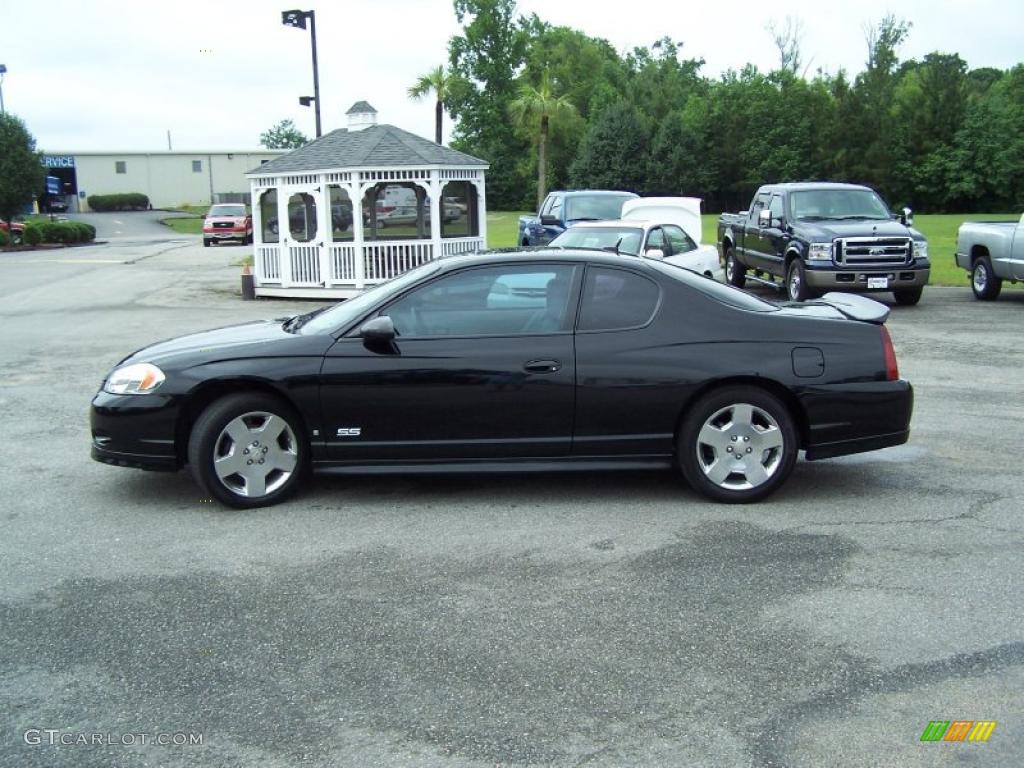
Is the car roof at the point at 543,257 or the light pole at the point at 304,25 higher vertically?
the light pole at the point at 304,25

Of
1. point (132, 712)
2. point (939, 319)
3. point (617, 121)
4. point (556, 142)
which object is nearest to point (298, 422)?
point (132, 712)

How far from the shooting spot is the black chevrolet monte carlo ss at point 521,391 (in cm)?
623

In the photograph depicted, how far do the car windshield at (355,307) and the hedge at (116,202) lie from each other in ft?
256

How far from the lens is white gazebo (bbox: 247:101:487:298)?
20328 mm

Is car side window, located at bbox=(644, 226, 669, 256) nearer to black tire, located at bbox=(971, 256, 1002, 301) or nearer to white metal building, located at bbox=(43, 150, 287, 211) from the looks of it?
black tire, located at bbox=(971, 256, 1002, 301)

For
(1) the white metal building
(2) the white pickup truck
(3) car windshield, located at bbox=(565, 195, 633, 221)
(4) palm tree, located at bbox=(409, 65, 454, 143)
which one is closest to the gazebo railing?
(3) car windshield, located at bbox=(565, 195, 633, 221)

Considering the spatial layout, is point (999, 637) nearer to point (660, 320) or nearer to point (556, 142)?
point (660, 320)

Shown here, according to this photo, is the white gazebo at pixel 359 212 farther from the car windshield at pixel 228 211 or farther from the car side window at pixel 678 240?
the car windshield at pixel 228 211

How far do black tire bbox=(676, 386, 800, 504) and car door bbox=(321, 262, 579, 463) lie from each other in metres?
0.75

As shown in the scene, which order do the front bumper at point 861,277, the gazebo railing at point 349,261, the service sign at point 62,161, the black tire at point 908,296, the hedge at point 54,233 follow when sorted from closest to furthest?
1. the front bumper at point 861,277
2. the black tire at point 908,296
3. the gazebo railing at point 349,261
4. the hedge at point 54,233
5. the service sign at point 62,161

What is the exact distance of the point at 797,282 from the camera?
16.8 m

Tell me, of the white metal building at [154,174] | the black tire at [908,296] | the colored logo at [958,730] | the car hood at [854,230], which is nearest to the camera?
the colored logo at [958,730]

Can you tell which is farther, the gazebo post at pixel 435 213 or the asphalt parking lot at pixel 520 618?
the gazebo post at pixel 435 213

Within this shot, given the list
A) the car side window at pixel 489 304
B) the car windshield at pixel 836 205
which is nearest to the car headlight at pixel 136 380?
the car side window at pixel 489 304
